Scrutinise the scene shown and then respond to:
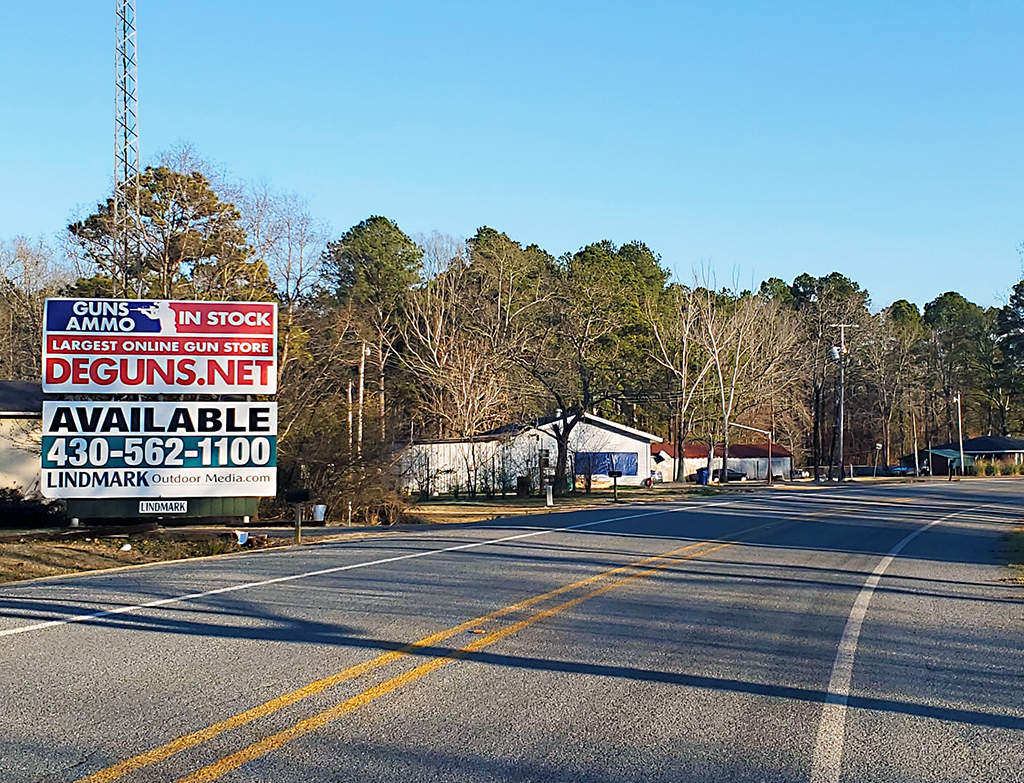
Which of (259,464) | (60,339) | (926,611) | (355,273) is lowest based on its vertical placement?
(926,611)

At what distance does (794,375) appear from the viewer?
253ft

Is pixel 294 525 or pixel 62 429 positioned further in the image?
pixel 294 525

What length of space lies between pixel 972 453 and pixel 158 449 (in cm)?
8422

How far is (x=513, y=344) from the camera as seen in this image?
195ft

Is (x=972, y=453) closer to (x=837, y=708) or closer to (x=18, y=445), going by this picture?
(x=18, y=445)

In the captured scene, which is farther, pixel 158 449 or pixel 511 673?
pixel 158 449

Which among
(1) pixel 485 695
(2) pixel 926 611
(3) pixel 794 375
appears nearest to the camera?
(1) pixel 485 695

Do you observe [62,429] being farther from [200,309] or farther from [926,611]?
[926,611]

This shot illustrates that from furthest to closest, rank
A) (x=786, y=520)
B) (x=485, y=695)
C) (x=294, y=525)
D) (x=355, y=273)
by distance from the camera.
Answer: (x=355, y=273)
(x=786, y=520)
(x=294, y=525)
(x=485, y=695)

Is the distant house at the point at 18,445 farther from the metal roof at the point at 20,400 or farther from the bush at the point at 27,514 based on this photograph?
the bush at the point at 27,514

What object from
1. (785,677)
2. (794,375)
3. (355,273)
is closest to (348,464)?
(785,677)

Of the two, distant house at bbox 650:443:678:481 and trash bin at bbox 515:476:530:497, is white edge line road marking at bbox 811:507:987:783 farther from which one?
distant house at bbox 650:443:678:481

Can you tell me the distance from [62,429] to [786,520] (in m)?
18.1

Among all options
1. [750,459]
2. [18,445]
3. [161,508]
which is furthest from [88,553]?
[750,459]
